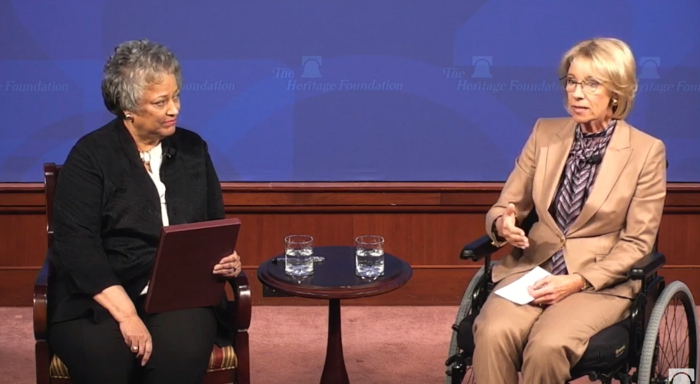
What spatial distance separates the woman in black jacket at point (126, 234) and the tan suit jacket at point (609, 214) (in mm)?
1039

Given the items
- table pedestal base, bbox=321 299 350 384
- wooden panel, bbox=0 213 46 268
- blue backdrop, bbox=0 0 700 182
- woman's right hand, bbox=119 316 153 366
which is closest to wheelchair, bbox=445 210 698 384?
table pedestal base, bbox=321 299 350 384

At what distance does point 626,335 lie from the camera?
3113 millimetres

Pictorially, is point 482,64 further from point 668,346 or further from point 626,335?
point 626,335

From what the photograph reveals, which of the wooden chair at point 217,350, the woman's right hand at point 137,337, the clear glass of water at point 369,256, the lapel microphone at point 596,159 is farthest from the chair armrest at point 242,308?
the lapel microphone at point 596,159

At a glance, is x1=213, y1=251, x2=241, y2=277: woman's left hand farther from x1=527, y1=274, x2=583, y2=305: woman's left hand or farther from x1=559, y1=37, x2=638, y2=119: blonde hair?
x1=559, y1=37, x2=638, y2=119: blonde hair

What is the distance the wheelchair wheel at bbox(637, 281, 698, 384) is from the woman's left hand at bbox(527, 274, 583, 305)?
0.84ft

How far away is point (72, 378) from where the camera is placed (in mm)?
3072

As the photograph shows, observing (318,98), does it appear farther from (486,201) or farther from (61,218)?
(61,218)

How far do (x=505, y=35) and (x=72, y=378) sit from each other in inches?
106

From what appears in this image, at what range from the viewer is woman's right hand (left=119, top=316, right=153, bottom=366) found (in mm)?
3016

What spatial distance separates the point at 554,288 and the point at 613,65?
29.5 inches

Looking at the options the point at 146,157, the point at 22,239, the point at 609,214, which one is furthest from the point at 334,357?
the point at 22,239

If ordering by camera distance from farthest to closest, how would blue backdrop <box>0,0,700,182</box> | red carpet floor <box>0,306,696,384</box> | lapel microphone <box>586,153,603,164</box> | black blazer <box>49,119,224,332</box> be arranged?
blue backdrop <box>0,0,700,182</box> < red carpet floor <box>0,306,696,384</box> < lapel microphone <box>586,153,603,164</box> < black blazer <box>49,119,224,332</box>

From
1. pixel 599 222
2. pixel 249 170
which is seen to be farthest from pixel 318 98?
pixel 599 222
